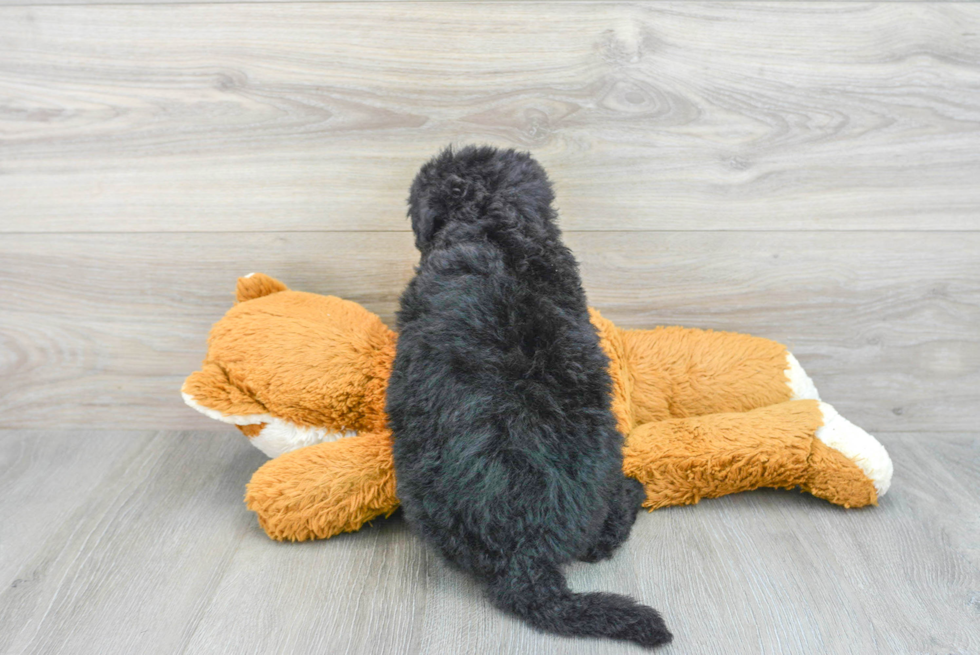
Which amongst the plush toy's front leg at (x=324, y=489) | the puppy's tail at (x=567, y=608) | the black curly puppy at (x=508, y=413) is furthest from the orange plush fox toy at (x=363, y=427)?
the puppy's tail at (x=567, y=608)

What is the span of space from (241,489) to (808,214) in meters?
0.91

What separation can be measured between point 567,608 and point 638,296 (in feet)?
1.69

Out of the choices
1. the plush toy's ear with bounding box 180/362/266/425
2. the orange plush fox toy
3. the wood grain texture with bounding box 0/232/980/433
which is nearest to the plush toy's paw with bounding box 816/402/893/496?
the orange plush fox toy

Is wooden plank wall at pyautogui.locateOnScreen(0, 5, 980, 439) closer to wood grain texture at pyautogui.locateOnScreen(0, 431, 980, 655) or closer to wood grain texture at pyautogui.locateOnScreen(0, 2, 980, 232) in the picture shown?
wood grain texture at pyautogui.locateOnScreen(0, 2, 980, 232)

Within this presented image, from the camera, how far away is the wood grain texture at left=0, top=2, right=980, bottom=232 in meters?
0.99

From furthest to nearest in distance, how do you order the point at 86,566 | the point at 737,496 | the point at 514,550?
the point at 737,496 → the point at 86,566 → the point at 514,550

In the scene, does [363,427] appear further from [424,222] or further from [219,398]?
[424,222]

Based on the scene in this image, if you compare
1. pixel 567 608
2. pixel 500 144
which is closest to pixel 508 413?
pixel 567 608

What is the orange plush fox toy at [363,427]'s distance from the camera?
0.87 m

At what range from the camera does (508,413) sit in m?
0.75

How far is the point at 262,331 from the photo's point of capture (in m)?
0.93

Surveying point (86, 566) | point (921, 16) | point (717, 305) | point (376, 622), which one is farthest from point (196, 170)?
point (921, 16)

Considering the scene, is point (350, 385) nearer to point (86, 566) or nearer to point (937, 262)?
point (86, 566)

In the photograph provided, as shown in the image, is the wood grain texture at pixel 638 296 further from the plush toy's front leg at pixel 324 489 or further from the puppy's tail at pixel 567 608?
the puppy's tail at pixel 567 608
